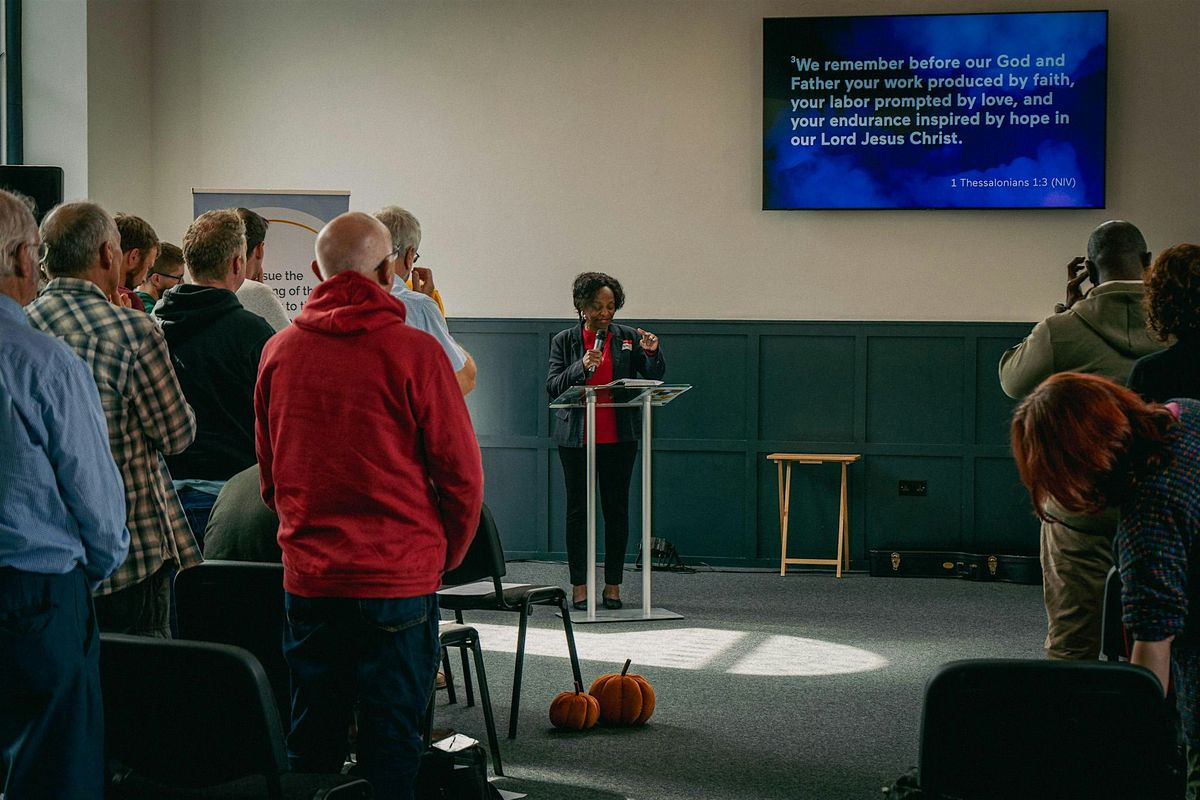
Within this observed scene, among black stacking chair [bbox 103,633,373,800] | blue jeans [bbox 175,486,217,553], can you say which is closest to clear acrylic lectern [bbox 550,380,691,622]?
blue jeans [bbox 175,486,217,553]

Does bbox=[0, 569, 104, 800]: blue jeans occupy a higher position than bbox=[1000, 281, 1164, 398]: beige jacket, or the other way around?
bbox=[1000, 281, 1164, 398]: beige jacket

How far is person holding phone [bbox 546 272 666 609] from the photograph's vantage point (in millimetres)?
5961

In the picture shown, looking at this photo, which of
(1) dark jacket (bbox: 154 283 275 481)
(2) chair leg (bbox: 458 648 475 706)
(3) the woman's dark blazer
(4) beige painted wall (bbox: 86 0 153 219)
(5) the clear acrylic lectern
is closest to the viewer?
(1) dark jacket (bbox: 154 283 275 481)

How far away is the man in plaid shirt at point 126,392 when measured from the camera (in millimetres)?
2635

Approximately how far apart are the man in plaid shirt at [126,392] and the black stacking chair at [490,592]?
2.77 feet

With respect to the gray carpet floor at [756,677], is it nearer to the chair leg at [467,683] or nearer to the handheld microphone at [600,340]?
the chair leg at [467,683]

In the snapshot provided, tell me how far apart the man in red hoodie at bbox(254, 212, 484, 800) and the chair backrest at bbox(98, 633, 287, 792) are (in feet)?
1.47

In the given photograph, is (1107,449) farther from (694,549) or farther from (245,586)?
(694,549)

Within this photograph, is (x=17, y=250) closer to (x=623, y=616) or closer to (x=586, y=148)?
(x=623, y=616)

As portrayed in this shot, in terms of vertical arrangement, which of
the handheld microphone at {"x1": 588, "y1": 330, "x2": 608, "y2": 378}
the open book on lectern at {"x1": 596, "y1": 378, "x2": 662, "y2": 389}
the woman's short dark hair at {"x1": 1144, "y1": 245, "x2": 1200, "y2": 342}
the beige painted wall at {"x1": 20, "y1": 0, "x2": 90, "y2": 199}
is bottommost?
the open book on lectern at {"x1": 596, "y1": 378, "x2": 662, "y2": 389}

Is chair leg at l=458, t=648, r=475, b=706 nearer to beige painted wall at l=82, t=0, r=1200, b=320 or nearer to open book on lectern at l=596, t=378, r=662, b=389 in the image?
open book on lectern at l=596, t=378, r=662, b=389

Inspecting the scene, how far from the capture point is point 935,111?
7586mm

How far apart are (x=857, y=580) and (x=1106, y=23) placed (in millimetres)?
3737

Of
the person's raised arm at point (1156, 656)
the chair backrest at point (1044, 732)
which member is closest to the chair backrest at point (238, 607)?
the chair backrest at point (1044, 732)
